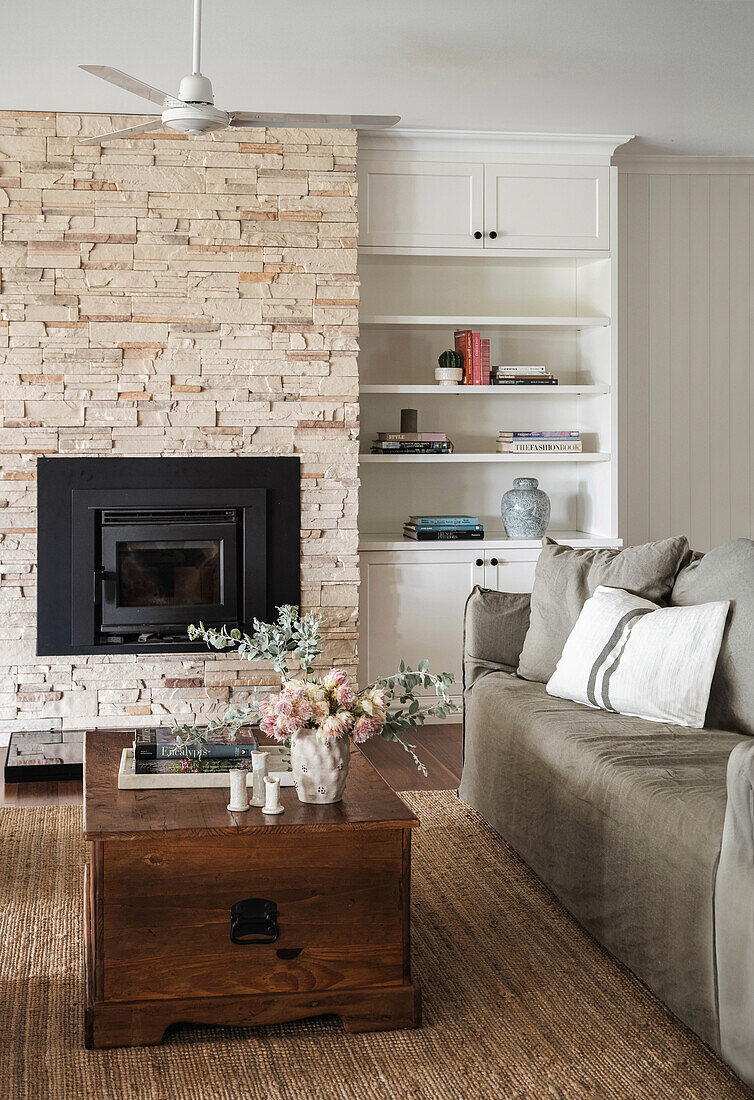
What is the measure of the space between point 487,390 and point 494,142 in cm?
109

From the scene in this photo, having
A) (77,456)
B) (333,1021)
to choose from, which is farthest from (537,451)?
(333,1021)

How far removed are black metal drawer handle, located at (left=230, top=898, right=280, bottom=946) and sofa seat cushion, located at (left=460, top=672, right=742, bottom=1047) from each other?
79 cm

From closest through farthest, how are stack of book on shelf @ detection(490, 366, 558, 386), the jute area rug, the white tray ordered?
the jute area rug → the white tray → stack of book on shelf @ detection(490, 366, 558, 386)

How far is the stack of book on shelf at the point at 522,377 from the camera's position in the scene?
5.05 metres

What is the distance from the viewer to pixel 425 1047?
213 cm

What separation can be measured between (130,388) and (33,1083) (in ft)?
9.83

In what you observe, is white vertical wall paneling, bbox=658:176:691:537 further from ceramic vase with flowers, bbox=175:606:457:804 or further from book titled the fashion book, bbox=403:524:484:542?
ceramic vase with flowers, bbox=175:606:457:804

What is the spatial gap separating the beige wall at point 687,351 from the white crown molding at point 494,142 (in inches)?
20.5

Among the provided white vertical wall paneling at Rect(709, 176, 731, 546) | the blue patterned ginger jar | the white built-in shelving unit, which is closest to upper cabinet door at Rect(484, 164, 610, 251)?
the white built-in shelving unit

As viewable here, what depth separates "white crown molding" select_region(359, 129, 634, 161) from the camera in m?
4.71

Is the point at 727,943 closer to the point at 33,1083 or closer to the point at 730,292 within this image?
the point at 33,1083

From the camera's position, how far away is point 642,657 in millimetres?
2850

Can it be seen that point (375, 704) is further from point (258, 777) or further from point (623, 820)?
point (623, 820)

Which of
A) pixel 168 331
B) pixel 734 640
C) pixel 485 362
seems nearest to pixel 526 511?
pixel 485 362
